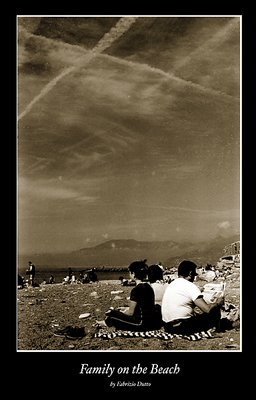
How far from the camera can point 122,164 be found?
544cm

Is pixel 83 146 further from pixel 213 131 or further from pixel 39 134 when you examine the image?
pixel 213 131

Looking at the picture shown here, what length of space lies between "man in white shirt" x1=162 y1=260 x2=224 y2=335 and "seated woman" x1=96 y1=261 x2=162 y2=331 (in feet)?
0.38

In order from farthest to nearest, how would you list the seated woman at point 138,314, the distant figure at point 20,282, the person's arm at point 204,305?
the distant figure at point 20,282
the seated woman at point 138,314
the person's arm at point 204,305

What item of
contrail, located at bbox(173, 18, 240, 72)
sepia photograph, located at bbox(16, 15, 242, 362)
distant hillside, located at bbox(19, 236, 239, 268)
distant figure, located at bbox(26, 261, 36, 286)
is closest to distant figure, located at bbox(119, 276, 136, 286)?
sepia photograph, located at bbox(16, 15, 242, 362)

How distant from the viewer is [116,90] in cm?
536

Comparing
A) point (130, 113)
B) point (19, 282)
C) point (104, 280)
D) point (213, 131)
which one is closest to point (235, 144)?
point (213, 131)

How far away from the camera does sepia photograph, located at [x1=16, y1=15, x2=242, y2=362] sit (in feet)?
17.4

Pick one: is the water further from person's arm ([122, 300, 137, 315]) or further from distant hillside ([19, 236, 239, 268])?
person's arm ([122, 300, 137, 315])

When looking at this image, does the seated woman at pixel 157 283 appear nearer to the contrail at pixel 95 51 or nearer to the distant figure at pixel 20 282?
the distant figure at pixel 20 282

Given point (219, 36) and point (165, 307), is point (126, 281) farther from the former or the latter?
point (219, 36)

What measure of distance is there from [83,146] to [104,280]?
1259 millimetres

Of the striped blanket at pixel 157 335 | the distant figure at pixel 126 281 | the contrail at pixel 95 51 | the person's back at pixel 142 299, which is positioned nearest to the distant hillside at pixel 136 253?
the distant figure at pixel 126 281

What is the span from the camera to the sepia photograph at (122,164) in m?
5.30

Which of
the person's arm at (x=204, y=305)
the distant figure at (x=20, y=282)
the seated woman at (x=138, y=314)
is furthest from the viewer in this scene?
the distant figure at (x=20, y=282)
